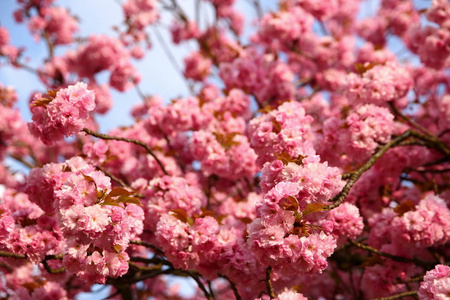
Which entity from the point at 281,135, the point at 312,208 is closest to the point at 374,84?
the point at 281,135

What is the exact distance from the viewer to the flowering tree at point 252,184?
2371 millimetres

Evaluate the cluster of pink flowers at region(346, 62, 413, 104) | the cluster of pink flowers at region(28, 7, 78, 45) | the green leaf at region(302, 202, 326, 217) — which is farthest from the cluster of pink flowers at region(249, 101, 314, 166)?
the cluster of pink flowers at region(28, 7, 78, 45)

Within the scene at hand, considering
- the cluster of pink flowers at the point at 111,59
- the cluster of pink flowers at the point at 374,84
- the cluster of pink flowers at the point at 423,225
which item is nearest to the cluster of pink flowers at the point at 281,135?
the cluster of pink flowers at the point at 374,84

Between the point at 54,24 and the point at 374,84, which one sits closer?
the point at 374,84

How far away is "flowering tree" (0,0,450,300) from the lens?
237 centimetres

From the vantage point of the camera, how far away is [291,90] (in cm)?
595

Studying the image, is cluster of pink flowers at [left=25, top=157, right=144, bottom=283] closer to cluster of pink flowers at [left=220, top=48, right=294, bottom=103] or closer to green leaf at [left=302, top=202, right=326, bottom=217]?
green leaf at [left=302, top=202, right=326, bottom=217]

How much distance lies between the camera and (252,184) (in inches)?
212

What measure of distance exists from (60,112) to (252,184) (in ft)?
10.3

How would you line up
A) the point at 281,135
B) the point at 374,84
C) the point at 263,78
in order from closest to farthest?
the point at 281,135 < the point at 374,84 < the point at 263,78

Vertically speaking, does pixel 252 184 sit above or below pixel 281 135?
above

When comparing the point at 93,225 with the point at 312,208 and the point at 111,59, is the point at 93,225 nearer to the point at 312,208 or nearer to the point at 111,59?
the point at 312,208

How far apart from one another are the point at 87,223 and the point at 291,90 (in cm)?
427

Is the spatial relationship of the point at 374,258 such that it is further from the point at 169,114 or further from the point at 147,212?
the point at 169,114
